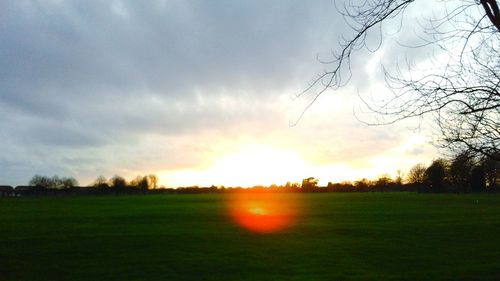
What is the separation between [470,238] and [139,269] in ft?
51.3

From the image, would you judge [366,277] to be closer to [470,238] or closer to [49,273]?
[49,273]

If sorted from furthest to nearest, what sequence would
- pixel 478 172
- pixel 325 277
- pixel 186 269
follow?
pixel 186 269 → pixel 325 277 → pixel 478 172

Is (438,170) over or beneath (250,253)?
over

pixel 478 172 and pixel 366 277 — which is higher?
pixel 478 172

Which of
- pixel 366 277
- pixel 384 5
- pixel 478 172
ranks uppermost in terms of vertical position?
pixel 384 5

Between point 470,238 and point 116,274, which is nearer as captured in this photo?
point 116,274

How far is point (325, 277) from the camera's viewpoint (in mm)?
13656

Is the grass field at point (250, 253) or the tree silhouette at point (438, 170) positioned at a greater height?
the tree silhouette at point (438, 170)

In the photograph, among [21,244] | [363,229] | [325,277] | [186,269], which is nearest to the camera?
[325,277]

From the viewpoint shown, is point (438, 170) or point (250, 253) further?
point (250, 253)

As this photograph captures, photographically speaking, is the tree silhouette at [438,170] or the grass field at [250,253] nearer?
the tree silhouette at [438,170]

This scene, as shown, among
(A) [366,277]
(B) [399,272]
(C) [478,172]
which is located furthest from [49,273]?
(C) [478,172]

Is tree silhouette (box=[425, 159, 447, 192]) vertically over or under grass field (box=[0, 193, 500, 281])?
over

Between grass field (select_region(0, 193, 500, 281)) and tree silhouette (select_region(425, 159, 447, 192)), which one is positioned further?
grass field (select_region(0, 193, 500, 281))
